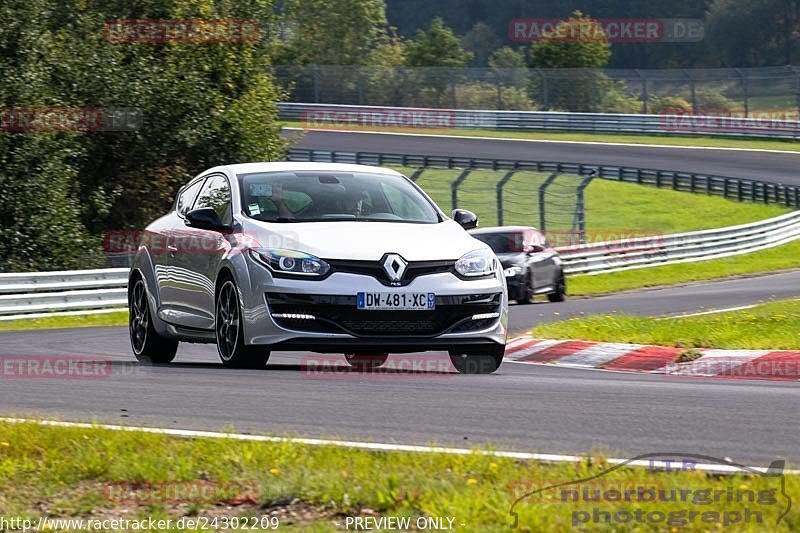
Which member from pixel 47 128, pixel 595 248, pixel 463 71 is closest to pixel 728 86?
pixel 463 71

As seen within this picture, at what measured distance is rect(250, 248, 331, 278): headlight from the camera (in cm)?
940

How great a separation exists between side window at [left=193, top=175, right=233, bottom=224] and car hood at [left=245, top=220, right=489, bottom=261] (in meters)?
0.51

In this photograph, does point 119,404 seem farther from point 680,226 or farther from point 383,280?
point 680,226

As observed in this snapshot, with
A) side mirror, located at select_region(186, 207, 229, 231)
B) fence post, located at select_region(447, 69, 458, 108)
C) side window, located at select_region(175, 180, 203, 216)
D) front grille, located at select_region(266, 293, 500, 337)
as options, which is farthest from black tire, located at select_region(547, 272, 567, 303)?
fence post, located at select_region(447, 69, 458, 108)

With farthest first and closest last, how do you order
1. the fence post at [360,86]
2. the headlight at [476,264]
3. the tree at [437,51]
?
the tree at [437,51]
the fence post at [360,86]
the headlight at [476,264]

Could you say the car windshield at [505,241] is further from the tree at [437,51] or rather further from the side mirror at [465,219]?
the tree at [437,51]

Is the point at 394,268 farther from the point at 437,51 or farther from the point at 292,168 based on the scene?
the point at 437,51

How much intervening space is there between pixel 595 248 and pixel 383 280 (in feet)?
76.7

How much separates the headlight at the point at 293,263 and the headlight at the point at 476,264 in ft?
3.19

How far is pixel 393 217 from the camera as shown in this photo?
1036cm

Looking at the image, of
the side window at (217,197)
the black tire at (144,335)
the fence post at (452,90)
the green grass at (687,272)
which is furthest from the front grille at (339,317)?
the fence post at (452,90)

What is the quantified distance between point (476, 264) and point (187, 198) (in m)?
3.12

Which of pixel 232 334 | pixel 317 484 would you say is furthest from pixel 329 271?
pixel 317 484

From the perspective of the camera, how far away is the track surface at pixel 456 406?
659cm
